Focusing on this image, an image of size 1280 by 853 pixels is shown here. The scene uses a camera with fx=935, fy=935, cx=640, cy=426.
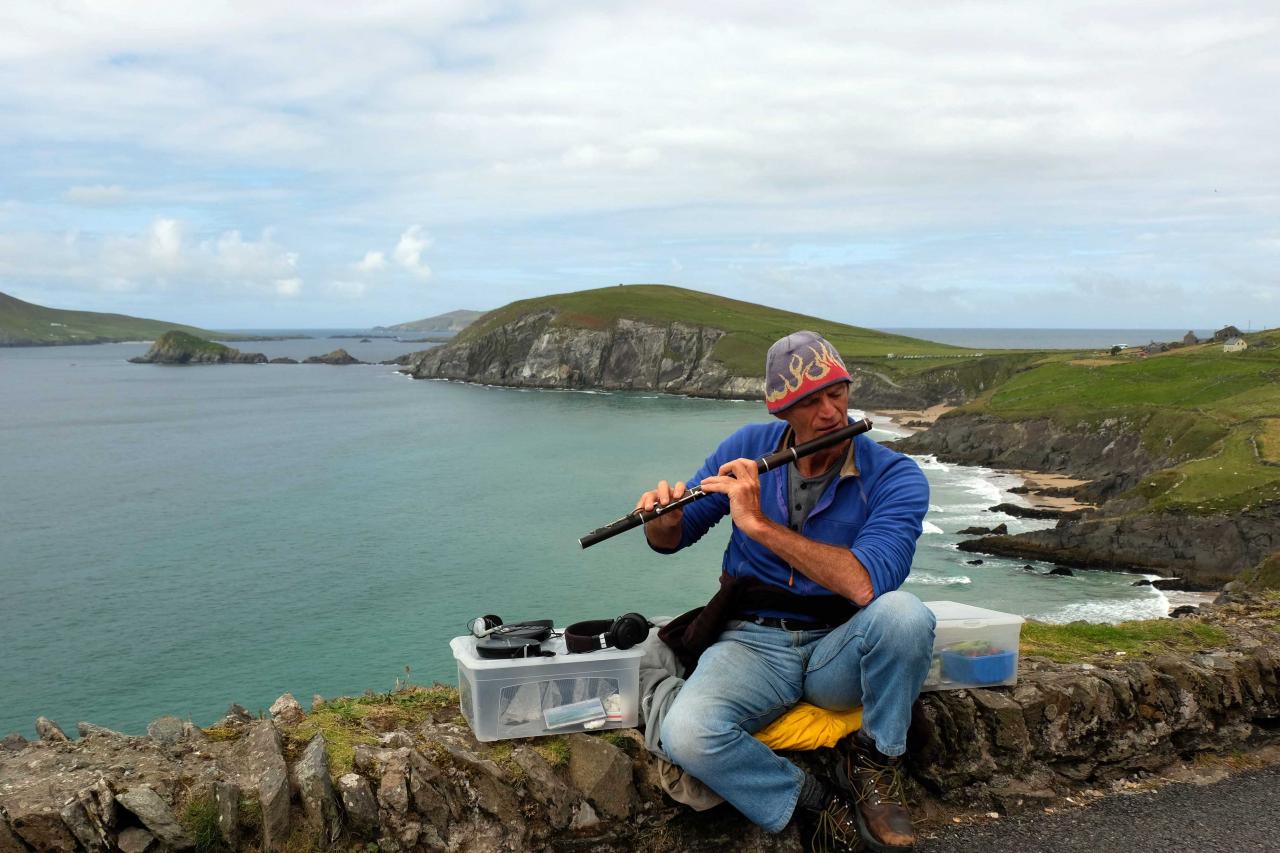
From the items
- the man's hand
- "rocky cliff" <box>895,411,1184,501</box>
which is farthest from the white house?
the man's hand

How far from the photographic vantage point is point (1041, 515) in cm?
5184

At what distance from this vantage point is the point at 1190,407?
67.6 m

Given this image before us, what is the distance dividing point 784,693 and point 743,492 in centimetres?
128

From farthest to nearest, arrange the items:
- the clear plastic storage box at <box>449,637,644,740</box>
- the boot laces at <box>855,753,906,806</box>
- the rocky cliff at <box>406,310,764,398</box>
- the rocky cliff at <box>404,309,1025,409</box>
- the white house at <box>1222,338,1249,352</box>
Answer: the rocky cliff at <box>406,310,764,398</box>, the rocky cliff at <box>404,309,1025,409</box>, the white house at <box>1222,338,1249,352</box>, the clear plastic storage box at <box>449,637,644,740</box>, the boot laces at <box>855,753,906,806</box>

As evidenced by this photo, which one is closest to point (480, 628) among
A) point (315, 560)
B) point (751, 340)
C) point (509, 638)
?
point (509, 638)

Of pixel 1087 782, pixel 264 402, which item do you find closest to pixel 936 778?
pixel 1087 782

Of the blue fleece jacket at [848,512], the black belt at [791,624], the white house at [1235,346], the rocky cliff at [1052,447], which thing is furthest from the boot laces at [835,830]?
the white house at [1235,346]

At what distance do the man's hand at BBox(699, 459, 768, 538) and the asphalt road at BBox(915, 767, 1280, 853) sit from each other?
2430 mm

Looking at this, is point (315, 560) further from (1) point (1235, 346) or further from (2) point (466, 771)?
(1) point (1235, 346)

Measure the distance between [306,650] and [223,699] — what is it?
4169mm

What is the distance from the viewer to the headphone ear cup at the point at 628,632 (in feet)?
20.3

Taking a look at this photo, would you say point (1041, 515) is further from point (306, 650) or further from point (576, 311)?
point (576, 311)

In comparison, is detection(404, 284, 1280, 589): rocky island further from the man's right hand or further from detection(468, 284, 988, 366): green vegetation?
the man's right hand

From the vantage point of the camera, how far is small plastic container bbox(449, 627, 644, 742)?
6055mm
